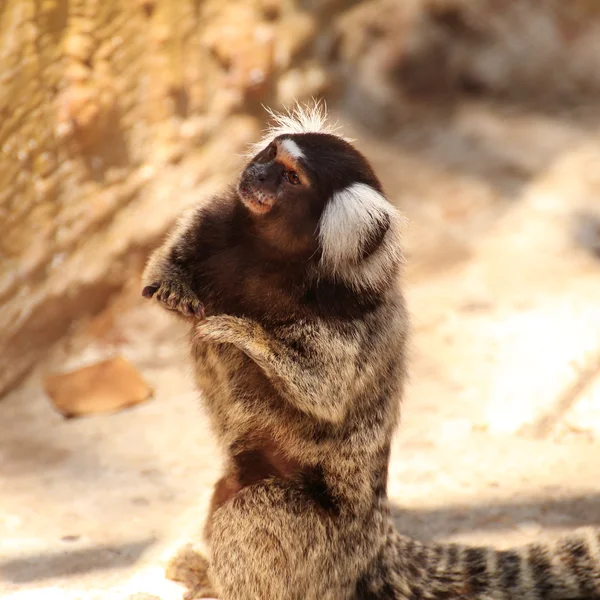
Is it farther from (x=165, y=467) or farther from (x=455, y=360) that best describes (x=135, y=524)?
(x=455, y=360)

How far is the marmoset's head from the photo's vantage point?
7.36 ft

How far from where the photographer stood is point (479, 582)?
7.62 feet

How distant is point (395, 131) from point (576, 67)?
107cm

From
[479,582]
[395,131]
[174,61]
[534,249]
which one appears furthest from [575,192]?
[479,582]

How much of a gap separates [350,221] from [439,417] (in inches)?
46.2

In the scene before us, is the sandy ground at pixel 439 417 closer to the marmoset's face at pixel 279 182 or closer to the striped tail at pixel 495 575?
the striped tail at pixel 495 575

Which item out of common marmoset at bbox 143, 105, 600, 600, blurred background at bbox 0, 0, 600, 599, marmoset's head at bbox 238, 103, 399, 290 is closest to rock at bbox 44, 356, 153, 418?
blurred background at bbox 0, 0, 600, 599

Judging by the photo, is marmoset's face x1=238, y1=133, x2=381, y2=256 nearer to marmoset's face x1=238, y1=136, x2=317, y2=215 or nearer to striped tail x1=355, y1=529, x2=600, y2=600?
marmoset's face x1=238, y1=136, x2=317, y2=215

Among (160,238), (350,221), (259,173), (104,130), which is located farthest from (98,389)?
(350,221)

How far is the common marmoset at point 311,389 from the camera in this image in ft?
7.19

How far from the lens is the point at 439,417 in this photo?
319cm

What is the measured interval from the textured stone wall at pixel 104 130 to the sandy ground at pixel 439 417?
216 millimetres

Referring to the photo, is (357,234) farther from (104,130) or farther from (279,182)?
(104,130)

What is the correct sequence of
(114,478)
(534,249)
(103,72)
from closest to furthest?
(114,478) < (103,72) < (534,249)
